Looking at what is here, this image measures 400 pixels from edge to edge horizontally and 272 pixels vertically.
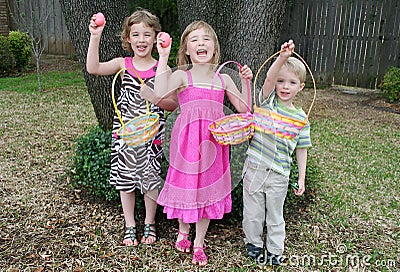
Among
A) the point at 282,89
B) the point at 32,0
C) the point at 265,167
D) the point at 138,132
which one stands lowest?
the point at 265,167

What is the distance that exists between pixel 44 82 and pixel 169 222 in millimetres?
7258

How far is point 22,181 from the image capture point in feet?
13.1

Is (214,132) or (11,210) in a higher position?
(214,132)

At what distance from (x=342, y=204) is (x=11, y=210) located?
2873 mm

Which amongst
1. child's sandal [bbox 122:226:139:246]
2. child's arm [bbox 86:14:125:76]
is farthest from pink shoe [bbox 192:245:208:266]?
child's arm [bbox 86:14:125:76]

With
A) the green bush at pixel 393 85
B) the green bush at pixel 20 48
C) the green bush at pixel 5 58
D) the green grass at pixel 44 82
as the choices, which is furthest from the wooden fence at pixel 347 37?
the green bush at pixel 5 58

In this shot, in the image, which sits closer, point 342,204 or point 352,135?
point 342,204

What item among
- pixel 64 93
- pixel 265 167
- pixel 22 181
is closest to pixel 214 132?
pixel 265 167

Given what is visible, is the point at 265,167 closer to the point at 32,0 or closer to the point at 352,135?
the point at 352,135

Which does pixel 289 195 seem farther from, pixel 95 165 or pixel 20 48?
pixel 20 48

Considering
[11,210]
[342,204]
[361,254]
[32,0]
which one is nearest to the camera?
[361,254]

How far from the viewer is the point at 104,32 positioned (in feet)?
11.4

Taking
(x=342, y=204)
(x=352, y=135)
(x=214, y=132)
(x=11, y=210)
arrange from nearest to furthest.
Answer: (x=214, y=132), (x=11, y=210), (x=342, y=204), (x=352, y=135)

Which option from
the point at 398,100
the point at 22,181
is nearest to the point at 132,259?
the point at 22,181
